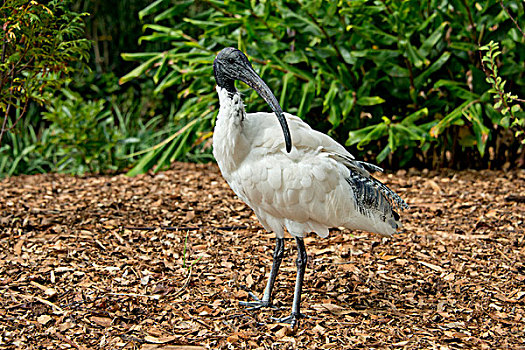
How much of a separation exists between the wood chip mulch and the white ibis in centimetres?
47

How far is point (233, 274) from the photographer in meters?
4.05

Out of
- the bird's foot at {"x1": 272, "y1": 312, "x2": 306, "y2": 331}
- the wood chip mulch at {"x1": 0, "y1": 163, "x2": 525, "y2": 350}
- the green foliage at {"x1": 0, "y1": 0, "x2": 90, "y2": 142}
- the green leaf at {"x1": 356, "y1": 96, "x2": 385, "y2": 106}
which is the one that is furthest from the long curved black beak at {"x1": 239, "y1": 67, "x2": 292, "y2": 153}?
the green leaf at {"x1": 356, "y1": 96, "x2": 385, "y2": 106}

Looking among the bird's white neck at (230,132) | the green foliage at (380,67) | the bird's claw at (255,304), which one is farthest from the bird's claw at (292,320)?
the green foliage at (380,67)

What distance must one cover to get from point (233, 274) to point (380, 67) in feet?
9.75

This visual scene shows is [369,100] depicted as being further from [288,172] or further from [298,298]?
[298,298]

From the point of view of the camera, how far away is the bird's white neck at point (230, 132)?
128 inches

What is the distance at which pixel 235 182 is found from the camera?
3398mm

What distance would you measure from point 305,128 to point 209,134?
3302 mm

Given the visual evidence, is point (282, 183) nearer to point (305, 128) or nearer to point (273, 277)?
point (305, 128)

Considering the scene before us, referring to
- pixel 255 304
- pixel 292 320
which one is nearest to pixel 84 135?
pixel 255 304

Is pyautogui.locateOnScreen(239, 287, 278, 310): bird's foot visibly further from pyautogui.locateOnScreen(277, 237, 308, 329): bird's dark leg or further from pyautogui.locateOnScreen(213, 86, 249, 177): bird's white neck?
pyautogui.locateOnScreen(213, 86, 249, 177): bird's white neck

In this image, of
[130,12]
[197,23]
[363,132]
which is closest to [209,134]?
[197,23]

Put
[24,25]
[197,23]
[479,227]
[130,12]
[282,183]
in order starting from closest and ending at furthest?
[282,183], [24,25], [479,227], [197,23], [130,12]

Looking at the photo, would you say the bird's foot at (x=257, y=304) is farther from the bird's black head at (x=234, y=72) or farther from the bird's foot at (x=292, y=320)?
the bird's black head at (x=234, y=72)
